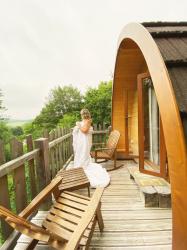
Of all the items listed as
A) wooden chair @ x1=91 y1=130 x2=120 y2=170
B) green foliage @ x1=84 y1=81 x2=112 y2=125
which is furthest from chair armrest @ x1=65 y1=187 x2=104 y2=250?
green foliage @ x1=84 y1=81 x2=112 y2=125

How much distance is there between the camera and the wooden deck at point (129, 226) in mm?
3281

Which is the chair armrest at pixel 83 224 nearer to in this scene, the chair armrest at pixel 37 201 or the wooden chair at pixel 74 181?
the chair armrest at pixel 37 201

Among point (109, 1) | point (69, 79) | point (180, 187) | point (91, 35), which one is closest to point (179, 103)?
point (180, 187)

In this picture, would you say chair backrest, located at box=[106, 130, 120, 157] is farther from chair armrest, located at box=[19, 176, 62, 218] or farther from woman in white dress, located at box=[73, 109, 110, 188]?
chair armrest, located at box=[19, 176, 62, 218]

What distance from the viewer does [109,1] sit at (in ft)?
172

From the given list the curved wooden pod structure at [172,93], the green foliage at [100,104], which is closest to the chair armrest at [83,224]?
the curved wooden pod structure at [172,93]

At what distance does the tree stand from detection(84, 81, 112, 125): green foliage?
22.4 feet

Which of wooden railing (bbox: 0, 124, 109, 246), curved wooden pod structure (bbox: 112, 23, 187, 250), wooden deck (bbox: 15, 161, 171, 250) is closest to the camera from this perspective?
curved wooden pod structure (bbox: 112, 23, 187, 250)

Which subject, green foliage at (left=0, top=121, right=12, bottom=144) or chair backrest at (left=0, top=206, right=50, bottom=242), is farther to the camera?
green foliage at (left=0, top=121, right=12, bottom=144)

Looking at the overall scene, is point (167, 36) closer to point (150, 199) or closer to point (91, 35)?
point (150, 199)

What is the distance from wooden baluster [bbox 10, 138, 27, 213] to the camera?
11.0 ft

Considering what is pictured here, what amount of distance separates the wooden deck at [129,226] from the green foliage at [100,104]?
11168 millimetres

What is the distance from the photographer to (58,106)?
25.6m

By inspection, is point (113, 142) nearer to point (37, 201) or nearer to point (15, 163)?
point (15, 163)
